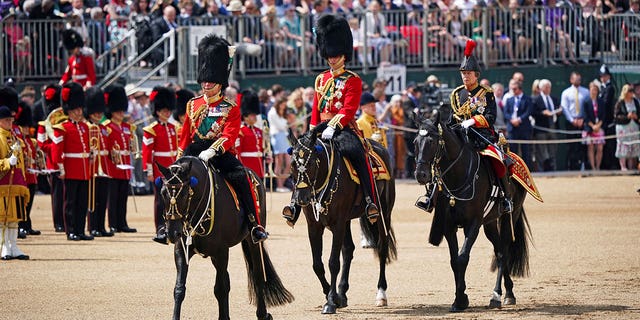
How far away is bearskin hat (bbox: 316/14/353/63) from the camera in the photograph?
13.0 metres

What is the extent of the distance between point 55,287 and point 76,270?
4.18 ft

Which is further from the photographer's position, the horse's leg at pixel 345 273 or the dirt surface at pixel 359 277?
the horse's leg at pixel 345 273

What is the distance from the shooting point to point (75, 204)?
1783cm

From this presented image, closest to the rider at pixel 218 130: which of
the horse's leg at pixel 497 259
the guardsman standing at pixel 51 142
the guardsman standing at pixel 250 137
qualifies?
the horse's leg at pixel 497 259

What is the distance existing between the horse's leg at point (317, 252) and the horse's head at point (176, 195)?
7.17ft

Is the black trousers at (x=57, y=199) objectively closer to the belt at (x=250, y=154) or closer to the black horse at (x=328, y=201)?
the belt at (x=250, y=154)

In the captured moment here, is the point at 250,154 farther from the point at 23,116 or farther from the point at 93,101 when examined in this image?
the point at 23,116

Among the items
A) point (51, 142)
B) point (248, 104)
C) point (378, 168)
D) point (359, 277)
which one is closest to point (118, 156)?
point (51, 142)

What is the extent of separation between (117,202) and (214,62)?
792 centimetres

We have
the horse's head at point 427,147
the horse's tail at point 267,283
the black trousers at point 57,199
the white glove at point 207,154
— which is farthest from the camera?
the black trousers at point 57,199

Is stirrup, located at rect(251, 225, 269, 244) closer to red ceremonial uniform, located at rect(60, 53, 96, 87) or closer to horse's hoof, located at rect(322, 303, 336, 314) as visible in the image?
horse's hoof, located at rect(322, 303, 336, 314)

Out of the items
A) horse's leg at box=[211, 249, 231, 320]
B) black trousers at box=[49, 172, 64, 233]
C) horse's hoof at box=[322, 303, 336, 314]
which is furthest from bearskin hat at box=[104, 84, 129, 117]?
horse's leg at box=[211, 249, 231, 320]

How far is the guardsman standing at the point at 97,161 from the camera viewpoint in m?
18.2

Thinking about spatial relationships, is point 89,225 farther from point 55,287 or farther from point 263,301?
point 263,301
